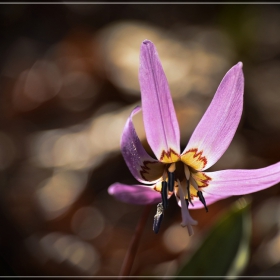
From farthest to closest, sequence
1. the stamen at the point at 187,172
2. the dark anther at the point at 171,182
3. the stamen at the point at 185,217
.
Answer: the stamen at the point at 187,172
the dark anther at the point at 171,182
the stamen at the point at 185,217

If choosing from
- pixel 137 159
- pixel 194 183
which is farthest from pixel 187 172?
pixel 137 159

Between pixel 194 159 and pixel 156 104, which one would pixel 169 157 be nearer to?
Answer: pixel 194 159

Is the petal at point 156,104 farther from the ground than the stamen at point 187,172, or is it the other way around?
the petal at point 156,104

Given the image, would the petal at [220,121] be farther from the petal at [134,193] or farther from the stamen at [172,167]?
the petal at [134,193]

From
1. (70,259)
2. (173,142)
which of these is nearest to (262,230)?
(70,259)

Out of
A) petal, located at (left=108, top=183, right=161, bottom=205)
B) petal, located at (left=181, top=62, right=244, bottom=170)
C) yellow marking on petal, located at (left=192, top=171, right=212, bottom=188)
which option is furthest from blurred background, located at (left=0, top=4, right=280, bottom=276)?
petal, located at (left=181, top=62, right=244, bottom=170)

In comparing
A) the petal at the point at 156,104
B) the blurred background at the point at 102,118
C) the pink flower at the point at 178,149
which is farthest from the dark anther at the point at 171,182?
the blurred background at the point at 102,118

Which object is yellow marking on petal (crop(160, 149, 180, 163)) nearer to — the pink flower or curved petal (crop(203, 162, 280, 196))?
the pink flower
